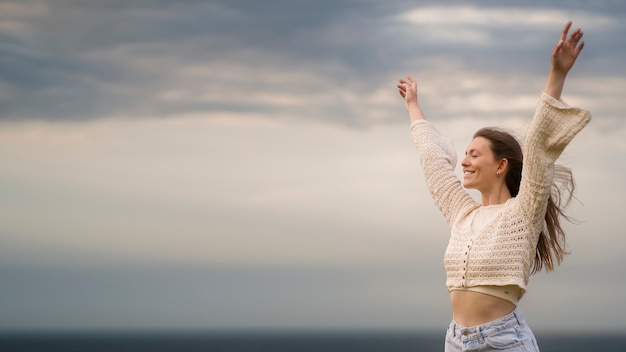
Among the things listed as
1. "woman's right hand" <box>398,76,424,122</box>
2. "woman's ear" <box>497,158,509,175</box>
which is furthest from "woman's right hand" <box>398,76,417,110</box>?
"woman's ear" <box>497,158,509,175</box>

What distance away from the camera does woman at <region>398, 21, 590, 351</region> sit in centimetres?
550

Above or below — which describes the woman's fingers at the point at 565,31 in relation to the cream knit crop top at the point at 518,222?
above

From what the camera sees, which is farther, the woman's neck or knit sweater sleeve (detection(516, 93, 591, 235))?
the woman's neck

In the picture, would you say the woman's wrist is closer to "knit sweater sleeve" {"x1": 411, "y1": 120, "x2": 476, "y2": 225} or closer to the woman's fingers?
the woman's fingers

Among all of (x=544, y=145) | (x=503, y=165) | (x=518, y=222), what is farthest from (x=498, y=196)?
(x=544, y=145)

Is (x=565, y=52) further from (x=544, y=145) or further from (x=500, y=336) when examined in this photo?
(x=500, y=336)

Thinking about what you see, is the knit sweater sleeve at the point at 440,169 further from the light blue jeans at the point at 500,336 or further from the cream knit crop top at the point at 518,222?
the light blue jeans at the point at 500,336

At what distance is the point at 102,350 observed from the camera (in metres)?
122

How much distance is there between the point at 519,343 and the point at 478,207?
3.21ft

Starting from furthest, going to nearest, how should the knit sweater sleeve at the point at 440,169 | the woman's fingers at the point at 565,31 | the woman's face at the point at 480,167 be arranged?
the knit sweater sleeve at the point at 440,169, the woman's face at the point at 480,167, the woman's fingers at the point at 565,31

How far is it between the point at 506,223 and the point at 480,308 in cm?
53

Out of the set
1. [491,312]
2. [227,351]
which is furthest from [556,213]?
[227,351]

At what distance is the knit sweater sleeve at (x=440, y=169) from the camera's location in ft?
20.9

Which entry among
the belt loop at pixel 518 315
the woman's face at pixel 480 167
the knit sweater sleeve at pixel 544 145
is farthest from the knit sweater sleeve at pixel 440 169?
the belt loop at pixel 518 315
